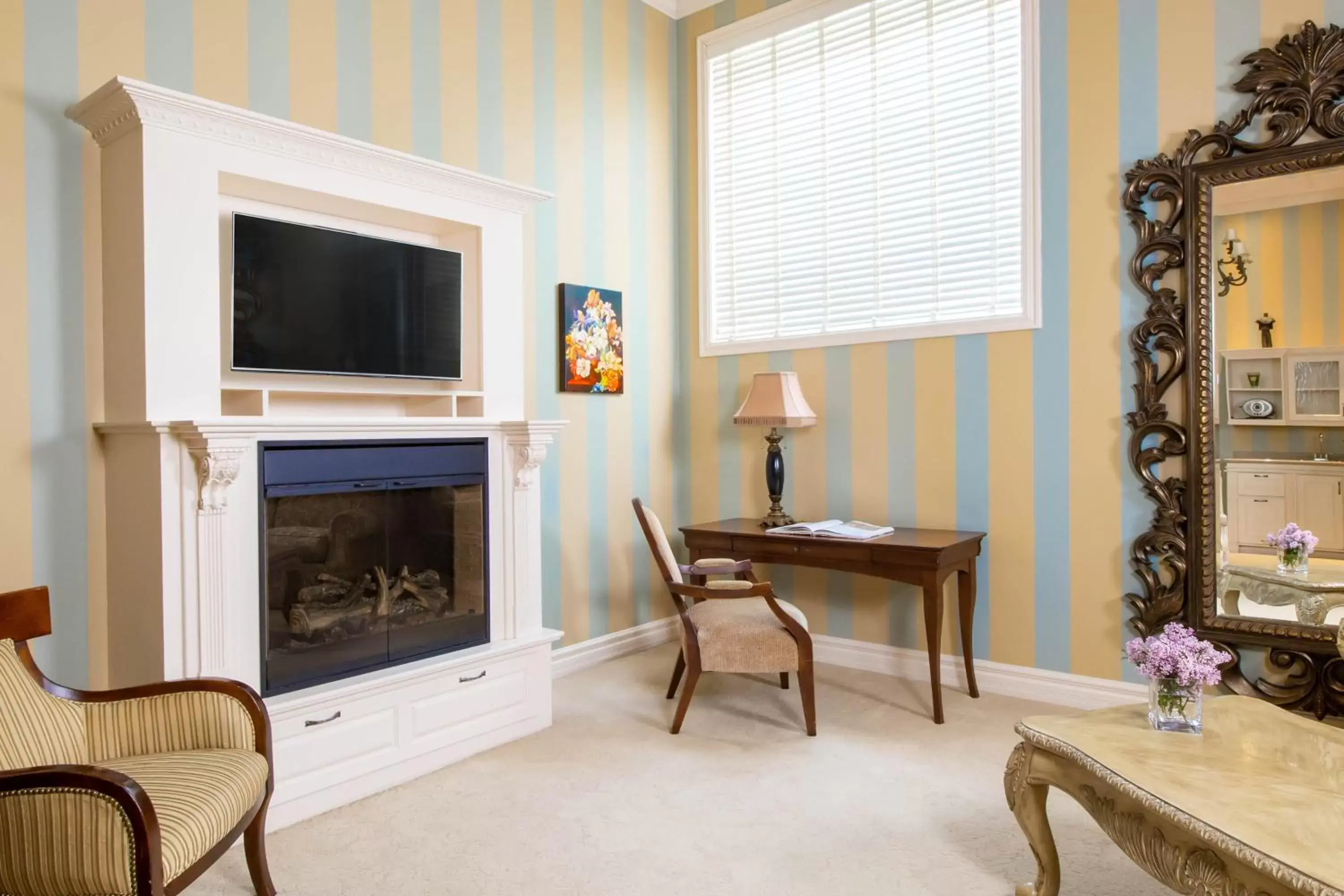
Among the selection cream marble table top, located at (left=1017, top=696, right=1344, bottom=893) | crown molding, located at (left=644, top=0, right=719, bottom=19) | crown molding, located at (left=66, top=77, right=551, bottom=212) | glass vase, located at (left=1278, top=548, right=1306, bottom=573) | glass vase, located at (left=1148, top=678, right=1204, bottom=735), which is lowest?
cream marble table top, located at (left=1017, top=696, right=1344, bottom=893)

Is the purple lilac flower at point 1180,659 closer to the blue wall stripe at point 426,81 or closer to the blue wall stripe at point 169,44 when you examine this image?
the blue wall stripe at point 426,81

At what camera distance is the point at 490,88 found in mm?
3953

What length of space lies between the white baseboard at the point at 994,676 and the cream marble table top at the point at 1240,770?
1.36 metres

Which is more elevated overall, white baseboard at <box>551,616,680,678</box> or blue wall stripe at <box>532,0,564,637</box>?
blue wall stripe at <box>532,0,564,637</box>

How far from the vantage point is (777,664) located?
3346mm

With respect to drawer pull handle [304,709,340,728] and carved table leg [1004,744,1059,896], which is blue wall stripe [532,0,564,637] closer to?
drawer pull handle [304,709,340,728]

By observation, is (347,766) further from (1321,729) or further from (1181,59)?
(1181,59)

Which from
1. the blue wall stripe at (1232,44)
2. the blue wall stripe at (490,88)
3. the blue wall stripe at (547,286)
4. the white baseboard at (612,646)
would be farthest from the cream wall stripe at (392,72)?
the blue wall stripe at (1232,44)

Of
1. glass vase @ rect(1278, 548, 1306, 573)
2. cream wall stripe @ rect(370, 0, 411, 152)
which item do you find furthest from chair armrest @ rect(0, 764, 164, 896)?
glass vase @ rect(1278, 548, 1306, 573)

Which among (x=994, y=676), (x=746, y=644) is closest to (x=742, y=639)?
(x=746, y=644)

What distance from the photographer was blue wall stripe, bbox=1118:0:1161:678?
3434mm

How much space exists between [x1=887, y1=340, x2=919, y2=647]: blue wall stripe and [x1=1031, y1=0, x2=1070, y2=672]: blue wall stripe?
557 mm

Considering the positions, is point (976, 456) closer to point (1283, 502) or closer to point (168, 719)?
point (1283, 502)

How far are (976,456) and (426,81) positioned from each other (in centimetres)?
293
